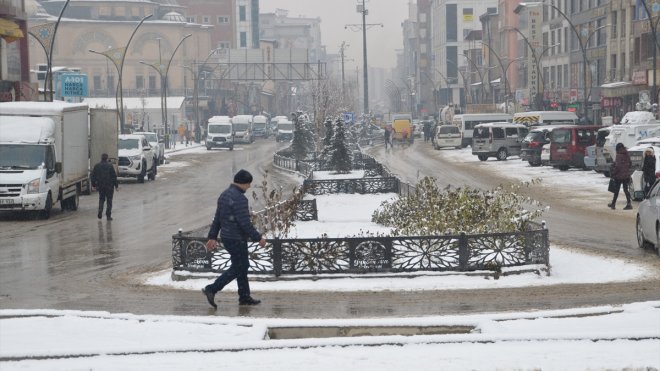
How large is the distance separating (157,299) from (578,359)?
6169 mm

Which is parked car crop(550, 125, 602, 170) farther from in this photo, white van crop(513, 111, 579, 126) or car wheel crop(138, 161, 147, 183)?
car wheel crop(138, 161, 147, 183)

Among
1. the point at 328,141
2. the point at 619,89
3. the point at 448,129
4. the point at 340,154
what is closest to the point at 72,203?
the point at 340,154

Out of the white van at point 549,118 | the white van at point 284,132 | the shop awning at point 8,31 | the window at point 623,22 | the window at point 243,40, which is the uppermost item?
the window at point 243,40

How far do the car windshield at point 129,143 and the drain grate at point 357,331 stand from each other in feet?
108

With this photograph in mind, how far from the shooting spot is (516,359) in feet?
32.5

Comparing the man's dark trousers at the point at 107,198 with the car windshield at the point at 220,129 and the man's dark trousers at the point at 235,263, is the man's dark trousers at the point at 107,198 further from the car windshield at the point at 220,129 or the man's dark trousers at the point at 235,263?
the car windshield at the point at 220,129

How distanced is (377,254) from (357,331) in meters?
4.18

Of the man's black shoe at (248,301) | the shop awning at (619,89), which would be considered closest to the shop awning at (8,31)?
the shop awning at (619,89)

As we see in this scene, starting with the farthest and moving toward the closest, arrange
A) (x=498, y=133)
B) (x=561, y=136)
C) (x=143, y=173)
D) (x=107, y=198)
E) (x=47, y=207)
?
Answer: (x=498, y=133) → (x=561, y=136) → (x=143, y=173) → (x=47, y=207) → (x=107, y=198)

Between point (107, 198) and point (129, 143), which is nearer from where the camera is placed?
point (107, 198)

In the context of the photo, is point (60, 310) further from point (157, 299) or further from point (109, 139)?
point (109, 139)

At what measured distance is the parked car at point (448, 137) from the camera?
72.1 metres

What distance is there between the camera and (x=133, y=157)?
4331 cm

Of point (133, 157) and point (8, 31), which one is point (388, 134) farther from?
point (133, 157)
